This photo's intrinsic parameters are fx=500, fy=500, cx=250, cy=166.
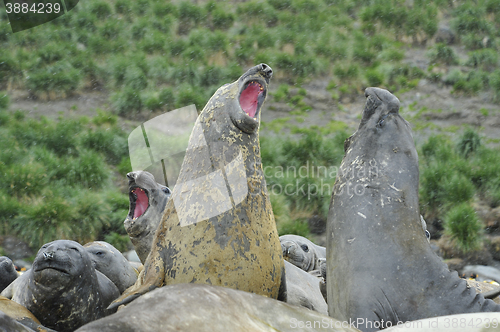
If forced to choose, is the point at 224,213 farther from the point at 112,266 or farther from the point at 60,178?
the point at 60,178

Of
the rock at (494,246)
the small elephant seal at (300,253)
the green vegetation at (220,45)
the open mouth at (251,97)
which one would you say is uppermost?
the open mouth at (251,97)

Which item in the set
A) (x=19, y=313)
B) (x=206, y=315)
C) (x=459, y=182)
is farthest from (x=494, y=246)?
(x=206, y=315)

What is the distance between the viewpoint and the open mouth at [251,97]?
117 inches

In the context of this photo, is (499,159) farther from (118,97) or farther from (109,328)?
(109,328)

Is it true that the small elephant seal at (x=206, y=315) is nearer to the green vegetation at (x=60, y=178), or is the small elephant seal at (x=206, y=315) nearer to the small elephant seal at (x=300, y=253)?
the small elephant seal at (x=300, y=253)

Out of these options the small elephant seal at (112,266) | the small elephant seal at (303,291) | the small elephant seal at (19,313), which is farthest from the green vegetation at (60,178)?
the small elephant seal at (19,313)

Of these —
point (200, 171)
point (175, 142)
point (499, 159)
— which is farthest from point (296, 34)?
point (200, 171)

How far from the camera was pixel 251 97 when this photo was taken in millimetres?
2990

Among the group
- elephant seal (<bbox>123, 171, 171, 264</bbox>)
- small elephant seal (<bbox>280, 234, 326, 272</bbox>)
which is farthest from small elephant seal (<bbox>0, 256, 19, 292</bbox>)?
small elephant seal (<bbox>280, 234, 326, 272</bbox>)

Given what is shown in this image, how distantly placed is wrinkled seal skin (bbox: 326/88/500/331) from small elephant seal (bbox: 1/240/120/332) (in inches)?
53.2

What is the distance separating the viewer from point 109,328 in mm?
1463

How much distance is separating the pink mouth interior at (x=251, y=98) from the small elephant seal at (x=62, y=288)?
1283mm

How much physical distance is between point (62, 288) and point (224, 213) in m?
1.01

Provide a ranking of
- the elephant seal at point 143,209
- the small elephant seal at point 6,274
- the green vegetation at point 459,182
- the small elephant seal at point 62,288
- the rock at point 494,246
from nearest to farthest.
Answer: the small elephant seal at point 62,288 → the elephant seal at point 143,209 → the small elephant seal at point 6,274 → the rock at point 494,246 → the green vegetation at point 459,182
